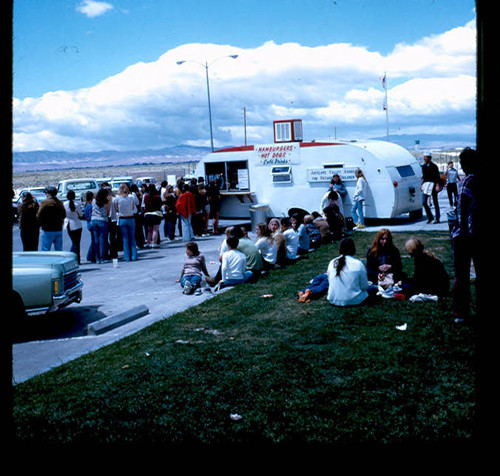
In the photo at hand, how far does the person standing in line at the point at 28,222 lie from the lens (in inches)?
515

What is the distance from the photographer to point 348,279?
8.37 metres

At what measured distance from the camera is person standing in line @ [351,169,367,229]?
1708 centimetres

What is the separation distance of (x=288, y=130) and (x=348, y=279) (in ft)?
37.1

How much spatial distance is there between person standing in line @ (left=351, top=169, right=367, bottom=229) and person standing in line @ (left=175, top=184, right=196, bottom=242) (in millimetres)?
4689

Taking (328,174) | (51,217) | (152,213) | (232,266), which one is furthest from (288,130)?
(232,266)

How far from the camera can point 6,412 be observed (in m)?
2.72

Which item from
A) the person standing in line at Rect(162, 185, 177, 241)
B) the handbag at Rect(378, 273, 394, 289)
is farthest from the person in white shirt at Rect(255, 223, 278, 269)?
the person standing in line at Rect(162, 185, 177, 241)

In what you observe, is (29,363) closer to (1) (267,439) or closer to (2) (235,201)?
(1) (267,439)

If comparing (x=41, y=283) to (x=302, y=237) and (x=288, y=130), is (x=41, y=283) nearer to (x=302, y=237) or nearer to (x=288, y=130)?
(x=302, y=237)

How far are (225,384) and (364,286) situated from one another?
134 inches

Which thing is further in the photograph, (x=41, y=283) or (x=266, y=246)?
(x=266, y=246)

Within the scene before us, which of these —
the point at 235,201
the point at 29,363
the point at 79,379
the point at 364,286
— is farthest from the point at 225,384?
the point at 235,201

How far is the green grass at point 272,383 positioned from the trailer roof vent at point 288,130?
11.2 m

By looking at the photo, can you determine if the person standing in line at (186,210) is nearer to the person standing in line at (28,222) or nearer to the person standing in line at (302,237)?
the person standing in line at (302,237)
